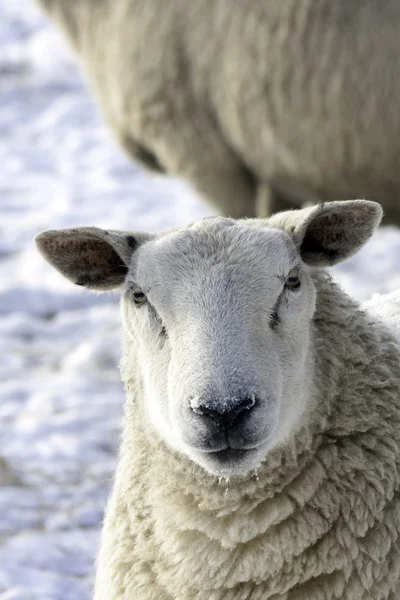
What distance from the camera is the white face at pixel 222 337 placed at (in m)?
2.74

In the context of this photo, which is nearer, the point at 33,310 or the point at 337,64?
the point at 337,64

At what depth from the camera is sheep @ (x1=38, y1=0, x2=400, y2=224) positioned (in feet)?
19.4

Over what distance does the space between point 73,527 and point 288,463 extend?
1829 mm

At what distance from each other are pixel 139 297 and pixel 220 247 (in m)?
0.33

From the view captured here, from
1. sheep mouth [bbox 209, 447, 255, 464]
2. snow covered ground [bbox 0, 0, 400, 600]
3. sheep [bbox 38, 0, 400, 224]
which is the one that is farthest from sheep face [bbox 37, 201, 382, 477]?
sheep [bbox 38, 0, 400, 224]

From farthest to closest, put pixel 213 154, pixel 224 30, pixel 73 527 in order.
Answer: pixel 213 154 → pixel 224 30 → pixel 73 527

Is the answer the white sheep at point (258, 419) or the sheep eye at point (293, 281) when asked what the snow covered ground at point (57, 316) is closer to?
the white sheep at point (258, 419)

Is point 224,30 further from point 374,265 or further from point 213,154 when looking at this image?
point 374,265

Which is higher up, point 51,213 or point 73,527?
point 51,213

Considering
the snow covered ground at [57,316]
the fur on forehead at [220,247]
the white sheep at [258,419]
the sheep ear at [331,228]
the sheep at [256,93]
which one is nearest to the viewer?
the white sheep at [258,419]

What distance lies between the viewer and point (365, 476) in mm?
3098

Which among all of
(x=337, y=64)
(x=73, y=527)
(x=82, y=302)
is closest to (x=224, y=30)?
(x=337, y=64)

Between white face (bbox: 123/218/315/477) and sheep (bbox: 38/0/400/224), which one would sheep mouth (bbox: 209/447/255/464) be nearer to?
white face (bbox: 123/218/315/477)

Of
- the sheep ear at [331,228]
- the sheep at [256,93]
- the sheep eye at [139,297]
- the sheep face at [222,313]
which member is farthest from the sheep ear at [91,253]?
the sheep at [256,93]
